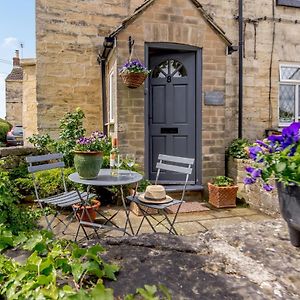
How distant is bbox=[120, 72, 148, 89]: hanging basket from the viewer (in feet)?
17.3

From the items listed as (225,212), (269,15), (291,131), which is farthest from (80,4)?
(291,131)

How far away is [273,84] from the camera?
7508 millimetres

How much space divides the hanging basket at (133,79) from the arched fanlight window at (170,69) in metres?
0.88

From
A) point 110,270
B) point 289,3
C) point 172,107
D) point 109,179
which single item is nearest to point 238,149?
point 172,107

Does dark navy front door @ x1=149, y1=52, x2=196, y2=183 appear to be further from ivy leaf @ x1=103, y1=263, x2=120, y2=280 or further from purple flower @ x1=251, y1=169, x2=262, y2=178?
ivy leaf @ x1=103, y1=263, x2=120, y2=280

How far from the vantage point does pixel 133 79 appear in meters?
5.34

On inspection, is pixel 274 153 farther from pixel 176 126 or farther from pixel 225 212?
pixel 176 126

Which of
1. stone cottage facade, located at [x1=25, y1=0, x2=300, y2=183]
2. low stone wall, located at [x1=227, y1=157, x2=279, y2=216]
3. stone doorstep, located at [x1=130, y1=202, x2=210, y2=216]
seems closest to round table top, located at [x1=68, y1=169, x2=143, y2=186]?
stone doorstep, located at [x1=130, y1=202, x2=210, y2=216]

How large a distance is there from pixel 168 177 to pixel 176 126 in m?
1.03

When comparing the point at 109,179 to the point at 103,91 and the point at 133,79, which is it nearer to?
the point at 133,79

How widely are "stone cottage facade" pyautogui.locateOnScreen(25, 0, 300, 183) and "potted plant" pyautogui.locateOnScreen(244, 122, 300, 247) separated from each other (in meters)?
4.64

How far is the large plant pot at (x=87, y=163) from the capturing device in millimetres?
3205

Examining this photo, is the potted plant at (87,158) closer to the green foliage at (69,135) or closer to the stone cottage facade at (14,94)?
the green foliage at (69,135)

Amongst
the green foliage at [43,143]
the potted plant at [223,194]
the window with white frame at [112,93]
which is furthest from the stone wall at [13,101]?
the potted plant at [223,194]
